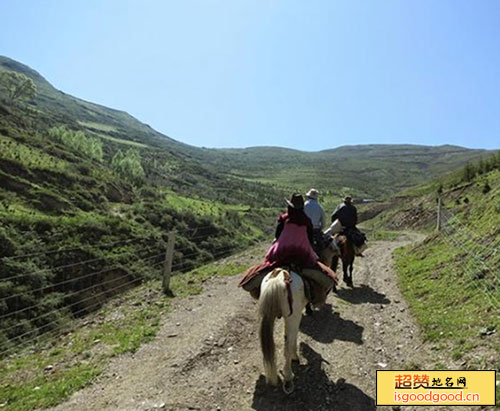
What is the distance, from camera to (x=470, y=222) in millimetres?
15656

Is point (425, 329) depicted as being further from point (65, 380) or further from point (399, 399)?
point (65, 380)

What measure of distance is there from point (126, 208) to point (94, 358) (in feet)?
135

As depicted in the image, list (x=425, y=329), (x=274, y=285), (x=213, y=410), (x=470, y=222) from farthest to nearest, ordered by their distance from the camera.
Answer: (x=470, y=222)
(x=425, y=329)
(x=274, y=285)
(x=213, y=410)

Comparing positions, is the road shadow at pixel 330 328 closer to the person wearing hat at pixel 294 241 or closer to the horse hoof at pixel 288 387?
the person wearing hat at pixel 294 241

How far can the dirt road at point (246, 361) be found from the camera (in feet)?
18.9

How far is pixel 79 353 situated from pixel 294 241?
15.4 feet

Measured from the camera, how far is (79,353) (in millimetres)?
7836

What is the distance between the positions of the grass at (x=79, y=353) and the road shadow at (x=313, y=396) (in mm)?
2880

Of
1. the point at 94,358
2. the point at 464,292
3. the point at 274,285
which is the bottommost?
the point at 94,358

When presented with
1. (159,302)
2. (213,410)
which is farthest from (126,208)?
(213,410)

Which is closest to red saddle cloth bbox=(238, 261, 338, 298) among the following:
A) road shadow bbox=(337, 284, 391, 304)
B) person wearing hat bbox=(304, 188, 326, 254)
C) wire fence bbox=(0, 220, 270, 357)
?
person wearing hat bbox=(304, 188, 326, 254)

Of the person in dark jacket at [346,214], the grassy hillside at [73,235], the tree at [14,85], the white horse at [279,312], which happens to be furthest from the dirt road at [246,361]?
the tree at [14,85]

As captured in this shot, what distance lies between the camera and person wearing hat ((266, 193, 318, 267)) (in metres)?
Result: 7.05

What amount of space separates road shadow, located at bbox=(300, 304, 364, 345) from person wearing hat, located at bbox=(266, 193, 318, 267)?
195 centimetres
